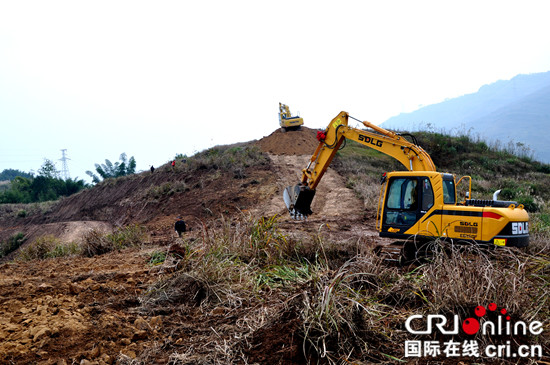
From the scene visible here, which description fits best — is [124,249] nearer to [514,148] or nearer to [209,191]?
[209,191]

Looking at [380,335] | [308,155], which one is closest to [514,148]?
[308,155]

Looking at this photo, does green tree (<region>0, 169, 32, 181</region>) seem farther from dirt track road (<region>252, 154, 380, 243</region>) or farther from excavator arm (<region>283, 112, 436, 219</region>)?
excavator arm (<region>283, 112, 436, 219</region>)

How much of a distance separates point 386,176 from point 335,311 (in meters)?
5.41

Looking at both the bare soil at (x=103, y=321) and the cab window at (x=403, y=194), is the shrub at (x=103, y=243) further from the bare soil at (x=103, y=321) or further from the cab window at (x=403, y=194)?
the cab window at (x=403, y=194)

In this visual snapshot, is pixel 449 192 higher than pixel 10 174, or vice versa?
pixel 10 174

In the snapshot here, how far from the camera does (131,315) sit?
393cm

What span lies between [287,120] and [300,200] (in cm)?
2069

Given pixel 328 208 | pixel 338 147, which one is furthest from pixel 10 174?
pixel 338 147

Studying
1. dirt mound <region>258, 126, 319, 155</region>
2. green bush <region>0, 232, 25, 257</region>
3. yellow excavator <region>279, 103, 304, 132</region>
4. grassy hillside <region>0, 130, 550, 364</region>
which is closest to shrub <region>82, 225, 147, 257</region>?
grassy hillside <region>0, 130, 550, 364</region>

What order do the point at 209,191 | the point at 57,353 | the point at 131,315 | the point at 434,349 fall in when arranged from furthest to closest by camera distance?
the point at 209,191, the point at 131,315, the point at 57,353, the point at 434,349

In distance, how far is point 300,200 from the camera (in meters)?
10.4

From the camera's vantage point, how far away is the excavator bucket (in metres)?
10.4

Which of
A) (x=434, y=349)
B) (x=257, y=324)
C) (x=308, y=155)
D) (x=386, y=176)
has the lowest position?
(x=434, y=349)

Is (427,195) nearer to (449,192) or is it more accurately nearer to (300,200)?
(449,192)
